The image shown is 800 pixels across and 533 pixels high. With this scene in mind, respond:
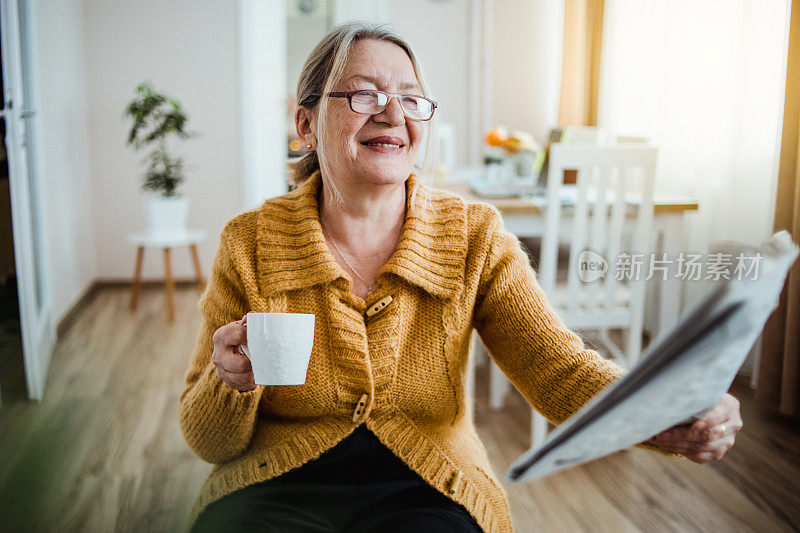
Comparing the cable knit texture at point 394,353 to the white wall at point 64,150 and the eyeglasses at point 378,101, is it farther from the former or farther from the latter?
the white wall at point 64,150

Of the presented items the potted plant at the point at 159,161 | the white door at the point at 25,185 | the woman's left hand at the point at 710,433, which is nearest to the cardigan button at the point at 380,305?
the woman's left hand at the point at 710,433

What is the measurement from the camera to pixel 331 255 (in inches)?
42.0

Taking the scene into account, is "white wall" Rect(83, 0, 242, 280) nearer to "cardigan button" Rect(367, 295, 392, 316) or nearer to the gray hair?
the gray hair

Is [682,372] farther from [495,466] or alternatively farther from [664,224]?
[664,224]

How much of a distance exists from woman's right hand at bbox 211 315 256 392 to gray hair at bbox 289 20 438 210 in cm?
36

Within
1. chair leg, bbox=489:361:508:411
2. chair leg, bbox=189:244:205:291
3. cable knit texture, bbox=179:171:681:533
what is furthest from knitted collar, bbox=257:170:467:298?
chair leg, bbox=189:244:205:291

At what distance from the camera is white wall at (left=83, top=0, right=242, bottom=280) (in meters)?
4.06

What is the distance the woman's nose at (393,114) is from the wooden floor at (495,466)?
2.49ft

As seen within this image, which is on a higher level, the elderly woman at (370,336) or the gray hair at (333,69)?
the gray hair at (333,69)

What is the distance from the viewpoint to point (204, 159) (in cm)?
424

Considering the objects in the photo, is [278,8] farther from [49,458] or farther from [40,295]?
[49,458]

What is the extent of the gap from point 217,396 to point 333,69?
1.74 ft

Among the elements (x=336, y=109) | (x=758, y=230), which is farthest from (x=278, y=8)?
(x=336, y=109)

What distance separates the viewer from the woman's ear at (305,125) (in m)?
1.17
